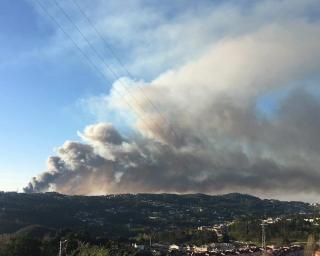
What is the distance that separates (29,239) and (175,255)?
56611 mm

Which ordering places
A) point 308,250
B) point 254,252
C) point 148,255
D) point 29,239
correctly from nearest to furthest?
point 29,239 < point 148,255 < point 308,250 < point 254,252

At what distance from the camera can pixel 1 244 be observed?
138625mm

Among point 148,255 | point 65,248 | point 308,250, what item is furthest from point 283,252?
point 65,248

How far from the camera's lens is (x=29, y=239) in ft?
450

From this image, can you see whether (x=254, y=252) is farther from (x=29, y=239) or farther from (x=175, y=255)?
(x=29, y=239)

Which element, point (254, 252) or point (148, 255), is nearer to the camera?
point (148, 255)

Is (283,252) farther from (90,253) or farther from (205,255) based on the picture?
(90,253)

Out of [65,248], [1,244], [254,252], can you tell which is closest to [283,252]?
[254,252]

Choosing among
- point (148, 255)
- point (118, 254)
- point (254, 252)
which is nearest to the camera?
point (118, 254)

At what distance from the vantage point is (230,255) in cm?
17725

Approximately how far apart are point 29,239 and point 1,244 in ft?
26.0

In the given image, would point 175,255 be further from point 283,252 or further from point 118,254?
point 118,254

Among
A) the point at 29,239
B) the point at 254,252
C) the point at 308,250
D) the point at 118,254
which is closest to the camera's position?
the point at 118,254

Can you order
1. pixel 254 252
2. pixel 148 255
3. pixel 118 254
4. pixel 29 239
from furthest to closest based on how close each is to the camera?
pixel 254 252 < pixel 148 255 < pixel 29 239 < pixel 118 254
